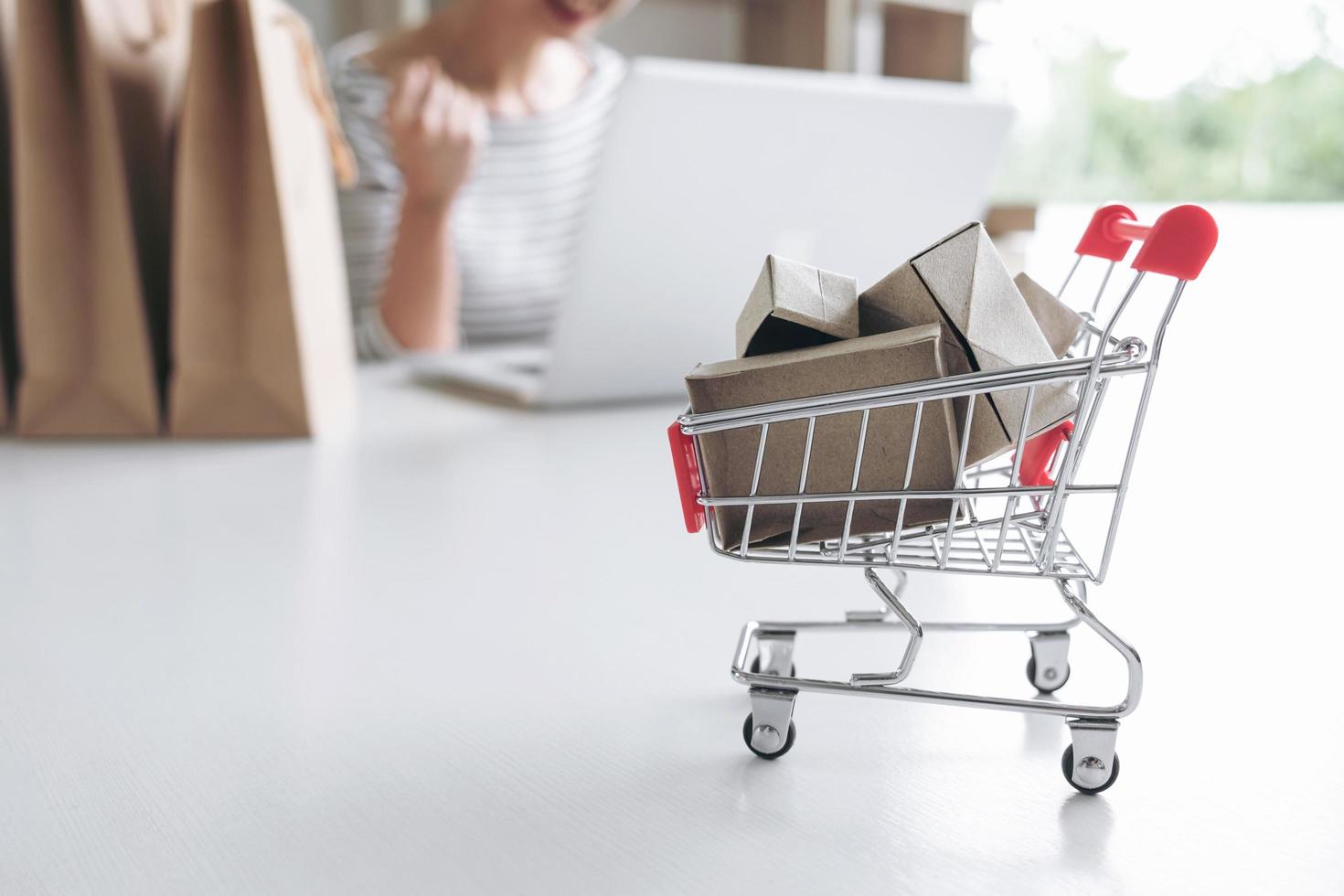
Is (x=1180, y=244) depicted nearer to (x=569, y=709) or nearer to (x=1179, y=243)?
(x=1179, y=243)

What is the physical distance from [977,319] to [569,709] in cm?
35

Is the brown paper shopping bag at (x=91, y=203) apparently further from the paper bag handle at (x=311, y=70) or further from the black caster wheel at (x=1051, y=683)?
the black caster wheel at (x=1051, y=683)

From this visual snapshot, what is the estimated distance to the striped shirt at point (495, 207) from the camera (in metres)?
2.33

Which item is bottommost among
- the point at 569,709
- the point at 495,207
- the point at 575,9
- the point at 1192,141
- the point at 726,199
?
the point at 569,709

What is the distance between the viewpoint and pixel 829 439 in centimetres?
63

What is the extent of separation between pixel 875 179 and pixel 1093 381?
4.02 ft

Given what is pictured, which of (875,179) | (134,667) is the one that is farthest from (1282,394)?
(134,667)

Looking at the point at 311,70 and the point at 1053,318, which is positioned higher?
the point at 311,70

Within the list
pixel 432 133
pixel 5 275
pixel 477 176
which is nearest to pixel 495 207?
pixel 477 176

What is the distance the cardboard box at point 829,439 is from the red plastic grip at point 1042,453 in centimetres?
9

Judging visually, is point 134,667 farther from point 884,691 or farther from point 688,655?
point 884,691

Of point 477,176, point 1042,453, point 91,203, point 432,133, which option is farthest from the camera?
point 477,176

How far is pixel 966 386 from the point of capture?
58cm

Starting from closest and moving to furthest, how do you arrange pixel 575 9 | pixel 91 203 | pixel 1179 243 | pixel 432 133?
pixel 1179 243
pixel 91 203
pixel 432 133
pixel 575 9
